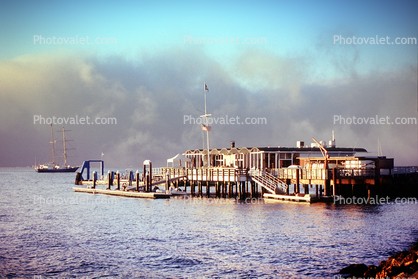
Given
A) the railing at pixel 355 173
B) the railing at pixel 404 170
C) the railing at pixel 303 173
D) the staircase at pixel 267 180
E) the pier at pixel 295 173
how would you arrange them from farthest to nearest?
the railing at pixel 404 170 < the staircase at pixel 267 180 < the railing at pixel 355 173 < the pier at pixel 295 173 < the railing at pixel 303 173

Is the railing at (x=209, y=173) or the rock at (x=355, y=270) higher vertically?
the railing at (x=209, y=173)

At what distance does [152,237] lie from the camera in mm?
32688

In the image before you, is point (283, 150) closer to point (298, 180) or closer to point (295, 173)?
point (295, 173)

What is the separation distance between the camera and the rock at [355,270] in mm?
21734

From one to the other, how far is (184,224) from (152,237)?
18.4 feet

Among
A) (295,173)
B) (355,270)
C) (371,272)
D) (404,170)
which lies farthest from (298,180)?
(371,272)

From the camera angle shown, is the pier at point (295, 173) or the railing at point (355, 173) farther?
the railing at point (355, 173)

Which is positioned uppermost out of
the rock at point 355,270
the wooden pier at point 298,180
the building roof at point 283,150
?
the building roof at point 283,150

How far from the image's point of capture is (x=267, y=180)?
179 ft

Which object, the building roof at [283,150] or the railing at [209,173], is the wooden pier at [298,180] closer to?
the railing at [209,173]

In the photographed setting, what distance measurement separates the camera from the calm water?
24.0 meters

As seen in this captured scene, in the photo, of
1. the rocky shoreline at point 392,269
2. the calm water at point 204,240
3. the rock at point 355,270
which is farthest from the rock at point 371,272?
the calm water at point 204,240

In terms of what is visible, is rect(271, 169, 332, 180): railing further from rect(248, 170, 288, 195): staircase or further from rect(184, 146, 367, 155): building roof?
rect(184, 146, 367, 155): building roof

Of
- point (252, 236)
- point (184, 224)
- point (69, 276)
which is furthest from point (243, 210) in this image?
point (69, 276)
